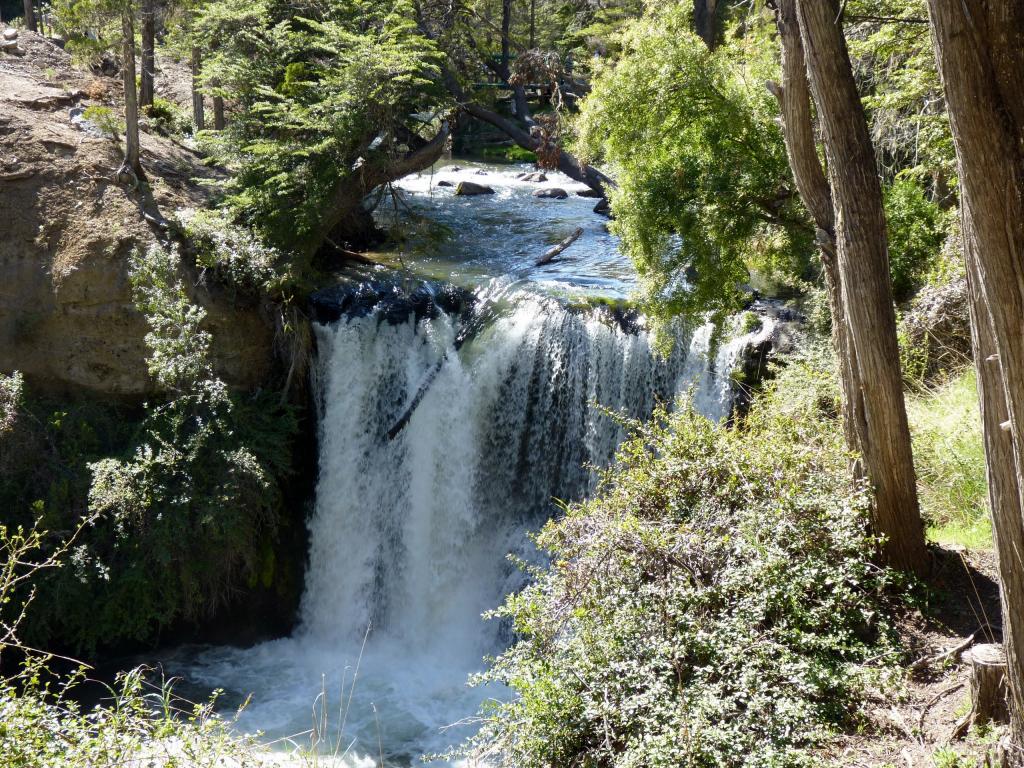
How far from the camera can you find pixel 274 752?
876 centimetres

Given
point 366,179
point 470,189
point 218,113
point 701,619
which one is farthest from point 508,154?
point 701,619

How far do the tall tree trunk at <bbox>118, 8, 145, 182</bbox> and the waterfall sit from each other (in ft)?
13.2

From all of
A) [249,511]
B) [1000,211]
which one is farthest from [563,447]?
[1000,211]

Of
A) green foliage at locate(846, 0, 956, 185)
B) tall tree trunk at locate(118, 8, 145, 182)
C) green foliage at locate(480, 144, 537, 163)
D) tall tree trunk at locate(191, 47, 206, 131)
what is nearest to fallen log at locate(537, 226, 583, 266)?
green foliage at locate(846, 0, 956, 185)

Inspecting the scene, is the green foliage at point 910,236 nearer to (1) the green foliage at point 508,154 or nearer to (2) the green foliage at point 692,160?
(2) the green foliage at point 692,160

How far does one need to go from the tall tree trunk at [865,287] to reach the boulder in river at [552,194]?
15.3 meters

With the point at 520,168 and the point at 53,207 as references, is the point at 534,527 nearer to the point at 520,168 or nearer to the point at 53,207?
the point at 53,207

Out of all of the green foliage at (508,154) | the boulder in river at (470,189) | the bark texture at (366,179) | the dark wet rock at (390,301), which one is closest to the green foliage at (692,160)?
the dark wet rock at (390,301)

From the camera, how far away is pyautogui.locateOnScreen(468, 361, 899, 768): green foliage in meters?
5.24

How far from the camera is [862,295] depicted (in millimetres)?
6344

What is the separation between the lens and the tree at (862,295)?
20.3ft

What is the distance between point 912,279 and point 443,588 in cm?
697

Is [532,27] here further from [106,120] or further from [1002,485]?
[1002,485]

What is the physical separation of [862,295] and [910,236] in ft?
16.5
